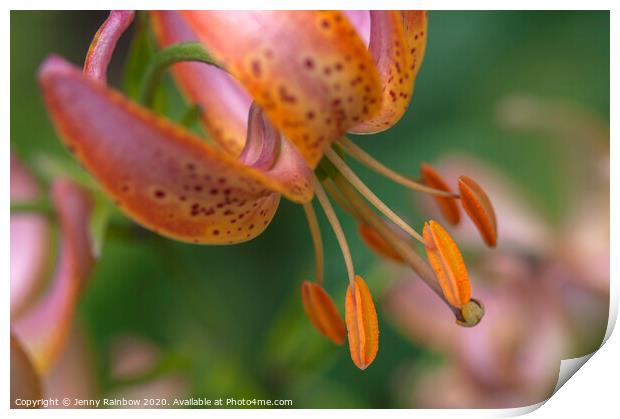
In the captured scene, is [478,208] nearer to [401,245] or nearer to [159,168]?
[401,245]

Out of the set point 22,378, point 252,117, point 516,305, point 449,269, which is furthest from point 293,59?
point 516,305

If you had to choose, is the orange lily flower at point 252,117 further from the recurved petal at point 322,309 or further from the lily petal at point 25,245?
the lily petal at point 25,245

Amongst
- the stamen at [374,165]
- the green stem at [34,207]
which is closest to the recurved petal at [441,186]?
the stamen at [374,165]

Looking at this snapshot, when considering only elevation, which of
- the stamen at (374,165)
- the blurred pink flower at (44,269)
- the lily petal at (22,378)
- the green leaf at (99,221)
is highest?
the stamen at (374,165)

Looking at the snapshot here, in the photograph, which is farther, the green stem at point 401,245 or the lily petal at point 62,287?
the lily petal at point 62,287

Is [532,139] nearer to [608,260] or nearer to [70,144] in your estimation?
[608,260]

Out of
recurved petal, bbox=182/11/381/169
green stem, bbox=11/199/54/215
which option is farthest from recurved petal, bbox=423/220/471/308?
green stem, bbox=11/199/54/215
